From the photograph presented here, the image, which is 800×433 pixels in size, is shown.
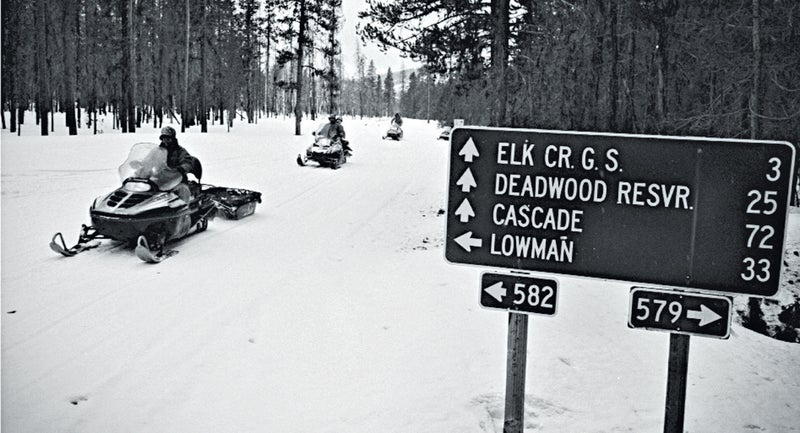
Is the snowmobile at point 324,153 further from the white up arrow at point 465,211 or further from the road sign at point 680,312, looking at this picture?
the road sign at point 680,312

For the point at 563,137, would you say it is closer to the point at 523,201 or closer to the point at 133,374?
the point at 523,201

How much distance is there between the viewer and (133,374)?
4461mm

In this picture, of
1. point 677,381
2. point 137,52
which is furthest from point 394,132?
point 677,381

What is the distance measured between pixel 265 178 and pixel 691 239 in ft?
47.4

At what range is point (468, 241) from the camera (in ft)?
9.49

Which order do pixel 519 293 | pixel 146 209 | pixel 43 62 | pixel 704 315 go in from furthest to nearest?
1. pixel 43 62
2. pixel 146 209
3. pixel 519 293
4. pixel 704 315

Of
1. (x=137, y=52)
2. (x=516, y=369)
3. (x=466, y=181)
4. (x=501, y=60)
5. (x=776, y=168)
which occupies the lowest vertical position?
(x=516, y=369)

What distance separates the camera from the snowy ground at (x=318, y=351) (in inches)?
159

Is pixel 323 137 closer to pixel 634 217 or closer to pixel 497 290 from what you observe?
pixel 497 290

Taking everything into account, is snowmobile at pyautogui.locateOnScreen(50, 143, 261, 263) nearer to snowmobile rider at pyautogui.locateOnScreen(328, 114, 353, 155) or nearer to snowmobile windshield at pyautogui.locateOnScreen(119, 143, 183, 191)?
snowmobile windshield at pyautogui.locateOnScreen(119, 143, 183, 191)

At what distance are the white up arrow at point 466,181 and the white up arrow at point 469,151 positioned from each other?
2.4 inches

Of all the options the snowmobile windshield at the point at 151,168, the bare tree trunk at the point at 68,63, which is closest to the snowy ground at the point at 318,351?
the snowmobile windshield at the point at 151,168

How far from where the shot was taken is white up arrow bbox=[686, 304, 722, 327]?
8.42 ft

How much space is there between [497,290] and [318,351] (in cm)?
260
